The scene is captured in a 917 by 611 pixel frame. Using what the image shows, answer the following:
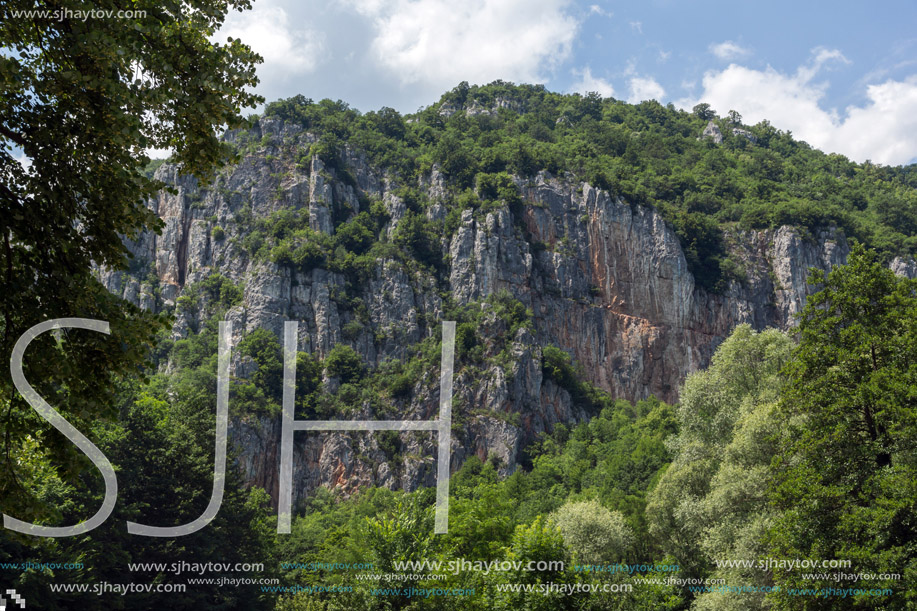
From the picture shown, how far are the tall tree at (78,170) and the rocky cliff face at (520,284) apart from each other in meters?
63.2

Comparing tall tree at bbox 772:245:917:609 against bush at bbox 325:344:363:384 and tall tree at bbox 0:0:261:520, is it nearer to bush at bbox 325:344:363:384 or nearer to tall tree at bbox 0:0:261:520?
tall tree at bbox 0:0:261:520

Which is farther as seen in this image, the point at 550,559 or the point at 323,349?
the point at 323,349

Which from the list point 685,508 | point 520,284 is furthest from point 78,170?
point 520,284

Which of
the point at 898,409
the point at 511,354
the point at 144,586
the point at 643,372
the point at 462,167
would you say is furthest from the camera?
the point at 462,167

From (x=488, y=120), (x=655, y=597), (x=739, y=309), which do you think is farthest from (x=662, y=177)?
(x=655, y=597)

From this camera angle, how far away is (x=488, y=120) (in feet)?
373

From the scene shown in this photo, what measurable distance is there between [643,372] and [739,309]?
14.6 meters

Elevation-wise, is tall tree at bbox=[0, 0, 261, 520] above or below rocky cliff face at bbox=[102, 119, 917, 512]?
below

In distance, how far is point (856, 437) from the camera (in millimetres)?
18875

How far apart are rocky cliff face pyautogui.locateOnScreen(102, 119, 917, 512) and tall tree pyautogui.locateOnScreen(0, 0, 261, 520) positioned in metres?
63.2

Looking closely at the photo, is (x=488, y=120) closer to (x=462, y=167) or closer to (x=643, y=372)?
(x=462, y=167)

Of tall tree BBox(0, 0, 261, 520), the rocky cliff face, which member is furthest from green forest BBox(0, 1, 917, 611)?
the rocky cliff face

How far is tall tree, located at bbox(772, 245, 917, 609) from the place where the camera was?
1684cm

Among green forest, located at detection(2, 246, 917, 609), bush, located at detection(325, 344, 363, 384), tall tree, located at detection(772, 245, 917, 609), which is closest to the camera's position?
tall tree, located at detection(772, 245, 917, 609)
